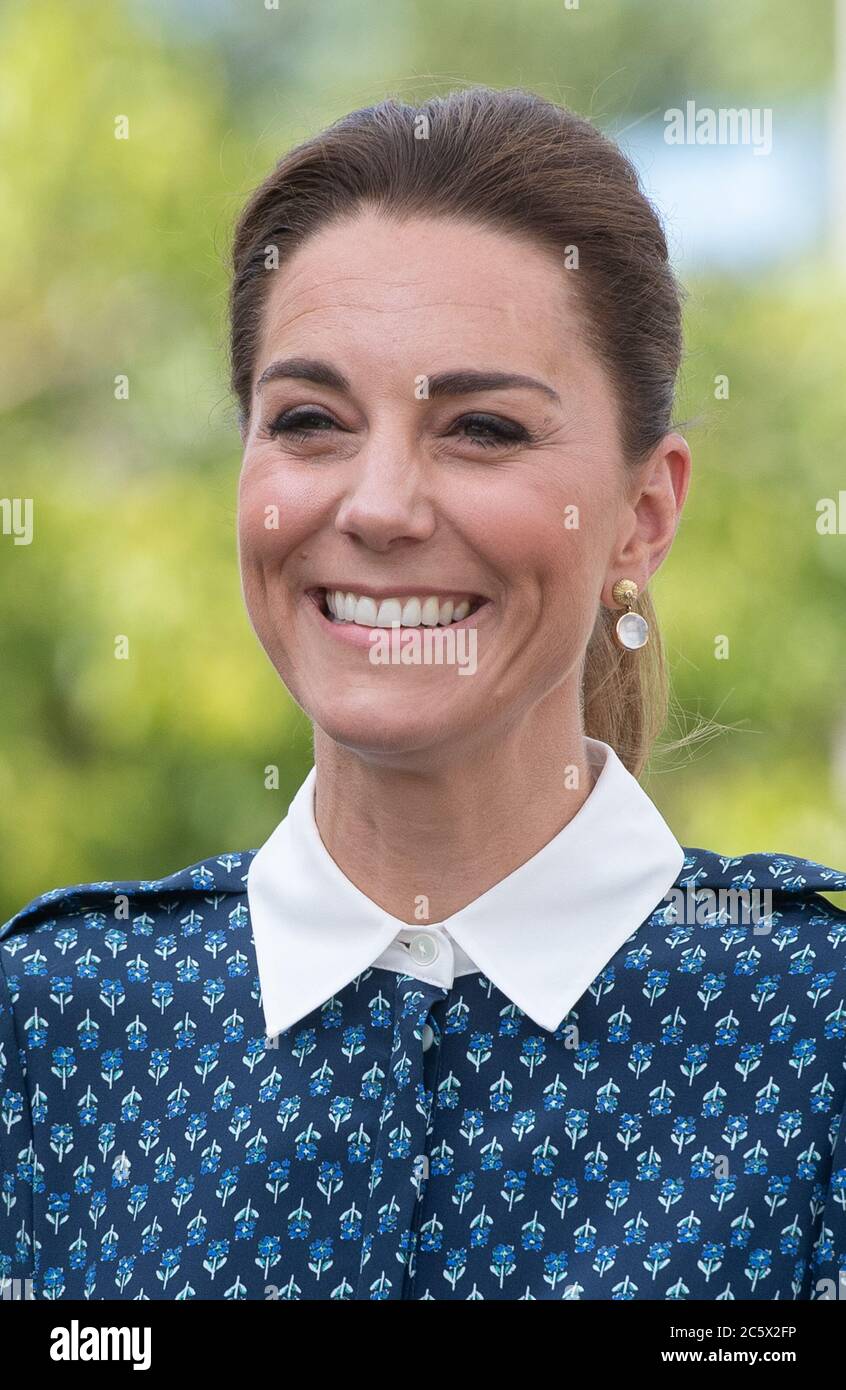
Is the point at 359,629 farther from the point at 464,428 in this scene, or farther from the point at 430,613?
the point at 464,428

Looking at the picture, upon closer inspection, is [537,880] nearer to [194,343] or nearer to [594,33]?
[194,343]

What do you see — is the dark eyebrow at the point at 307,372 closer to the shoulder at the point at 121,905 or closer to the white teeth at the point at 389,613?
the white teeth at the point at 389,613

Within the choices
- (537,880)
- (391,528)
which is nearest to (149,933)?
(537,880)

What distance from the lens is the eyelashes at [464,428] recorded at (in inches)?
75.2

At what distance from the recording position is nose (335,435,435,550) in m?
1.86

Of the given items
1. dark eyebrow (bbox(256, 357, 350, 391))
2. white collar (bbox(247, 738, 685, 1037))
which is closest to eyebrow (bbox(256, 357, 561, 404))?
dark eyebrow (bbox(256, 357, 350, 391))

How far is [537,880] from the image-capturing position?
2.05 m

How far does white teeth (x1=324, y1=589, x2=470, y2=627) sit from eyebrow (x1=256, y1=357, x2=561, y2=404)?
22 cm

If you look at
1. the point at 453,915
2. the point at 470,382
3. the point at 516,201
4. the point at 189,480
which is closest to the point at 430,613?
the point at 470,382

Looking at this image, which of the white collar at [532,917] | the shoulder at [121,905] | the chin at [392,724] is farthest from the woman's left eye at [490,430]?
the shoulder at [121,905]

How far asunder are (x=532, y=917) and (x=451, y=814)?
15cm

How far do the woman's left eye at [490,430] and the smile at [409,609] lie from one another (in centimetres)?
16

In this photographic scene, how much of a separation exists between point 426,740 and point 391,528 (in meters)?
0.23

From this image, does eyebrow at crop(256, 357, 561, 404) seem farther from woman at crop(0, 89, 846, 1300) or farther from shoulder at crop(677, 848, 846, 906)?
shoulder at crop(677, 848, 846, 906)
